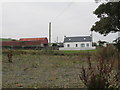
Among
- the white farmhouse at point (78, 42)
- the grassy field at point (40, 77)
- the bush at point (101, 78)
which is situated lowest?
the grassy field at point (40, 77)

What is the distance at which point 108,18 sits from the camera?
1645cm

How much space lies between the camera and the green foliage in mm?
16062

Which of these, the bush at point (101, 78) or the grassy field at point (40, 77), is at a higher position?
the bush at point (101, 78)

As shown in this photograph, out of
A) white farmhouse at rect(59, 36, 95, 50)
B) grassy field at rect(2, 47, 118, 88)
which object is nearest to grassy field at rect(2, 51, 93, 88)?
grassy field at rect(2, 47, 118, 88)

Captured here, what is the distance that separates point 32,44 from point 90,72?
29.4m

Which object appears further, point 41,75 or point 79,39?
point 79,39

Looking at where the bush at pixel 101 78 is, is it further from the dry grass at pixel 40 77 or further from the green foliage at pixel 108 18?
the green foliage at pixel 108 18

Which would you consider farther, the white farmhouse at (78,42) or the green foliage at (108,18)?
the white farmhouse at (78,42)

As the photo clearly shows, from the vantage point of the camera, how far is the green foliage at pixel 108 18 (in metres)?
16.1

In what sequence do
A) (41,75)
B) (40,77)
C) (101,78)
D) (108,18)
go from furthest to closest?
(108,18)
(41,75)
(40,77)
(101,78)

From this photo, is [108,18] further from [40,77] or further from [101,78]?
[101,78]

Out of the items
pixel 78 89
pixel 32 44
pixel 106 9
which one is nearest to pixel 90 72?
pixel 78 89

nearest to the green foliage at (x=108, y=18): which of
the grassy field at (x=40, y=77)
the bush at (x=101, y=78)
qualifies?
the grassy field at (x=40, y=77)

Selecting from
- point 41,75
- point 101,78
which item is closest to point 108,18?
point 41,75
